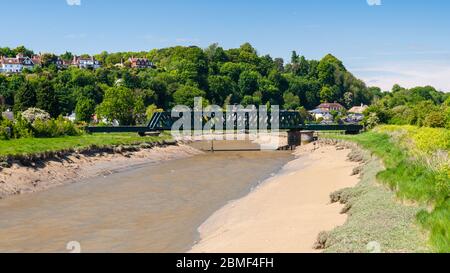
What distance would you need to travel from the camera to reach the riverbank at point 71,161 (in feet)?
125

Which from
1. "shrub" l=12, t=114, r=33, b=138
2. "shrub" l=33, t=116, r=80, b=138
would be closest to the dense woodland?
"shrub" l=33, t=116, r=80, b=138

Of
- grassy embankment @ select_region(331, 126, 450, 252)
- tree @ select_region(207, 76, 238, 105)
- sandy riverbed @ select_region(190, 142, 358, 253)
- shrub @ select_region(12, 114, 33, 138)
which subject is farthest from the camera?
tree @ select_region(207, 76, 238, 105)

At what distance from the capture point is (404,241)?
15.4m

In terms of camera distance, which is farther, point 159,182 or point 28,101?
point 28,101

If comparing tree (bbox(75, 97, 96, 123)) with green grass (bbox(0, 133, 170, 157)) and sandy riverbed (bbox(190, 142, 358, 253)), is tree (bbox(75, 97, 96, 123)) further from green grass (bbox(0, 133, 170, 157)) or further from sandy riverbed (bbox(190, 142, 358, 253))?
sandy riverbed (bbox(190, 142, 358, 253))

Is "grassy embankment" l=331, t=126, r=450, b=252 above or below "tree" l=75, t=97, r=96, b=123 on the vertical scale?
below

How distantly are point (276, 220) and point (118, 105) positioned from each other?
8541 cm

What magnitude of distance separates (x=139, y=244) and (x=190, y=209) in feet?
28.6

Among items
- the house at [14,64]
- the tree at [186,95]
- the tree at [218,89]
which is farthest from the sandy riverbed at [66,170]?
the house at [14,64]

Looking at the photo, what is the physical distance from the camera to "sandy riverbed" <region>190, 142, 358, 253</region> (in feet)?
61.8

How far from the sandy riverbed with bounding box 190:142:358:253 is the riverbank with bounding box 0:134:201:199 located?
1688cm

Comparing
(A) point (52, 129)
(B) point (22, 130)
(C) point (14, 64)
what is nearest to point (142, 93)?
(C) point (14, 64)

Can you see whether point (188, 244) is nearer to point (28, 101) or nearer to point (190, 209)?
point (190, 209)
